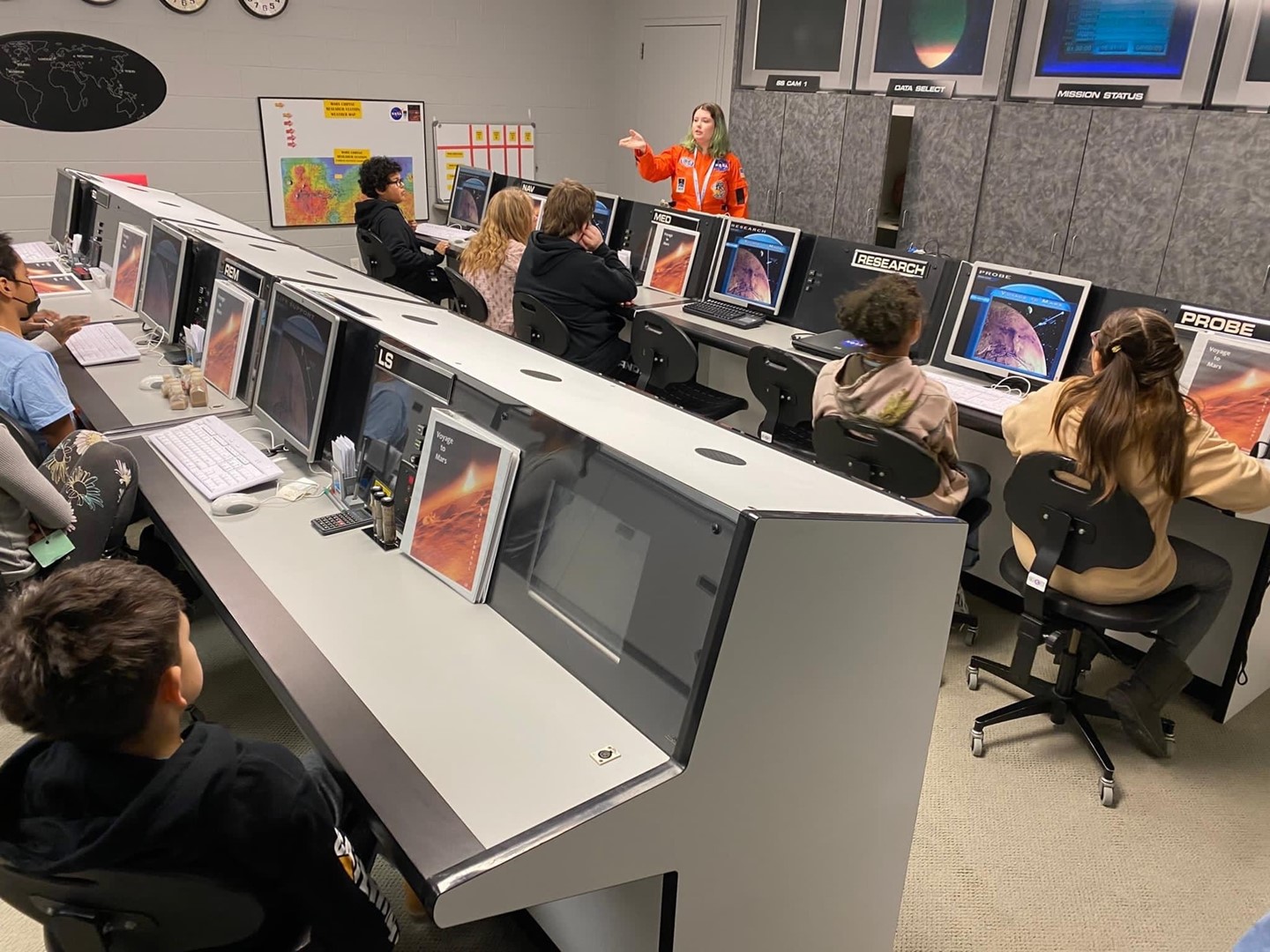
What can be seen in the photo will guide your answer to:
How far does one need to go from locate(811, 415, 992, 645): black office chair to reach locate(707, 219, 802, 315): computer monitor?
1425 millimetres

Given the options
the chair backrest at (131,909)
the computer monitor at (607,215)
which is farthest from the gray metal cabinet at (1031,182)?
the chair backrest at (131,909)

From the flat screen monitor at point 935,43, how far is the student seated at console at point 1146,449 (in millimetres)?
3175

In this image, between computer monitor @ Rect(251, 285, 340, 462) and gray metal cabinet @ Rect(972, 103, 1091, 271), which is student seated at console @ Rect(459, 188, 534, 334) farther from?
gray metal cabinet @ Rect(972, 103, 1091, 271)

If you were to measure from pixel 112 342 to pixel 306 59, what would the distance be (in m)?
3.61

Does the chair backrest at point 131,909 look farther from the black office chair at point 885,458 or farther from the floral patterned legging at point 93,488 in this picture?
the black office chair at point 885,458

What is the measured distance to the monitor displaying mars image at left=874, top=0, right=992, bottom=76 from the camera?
4.75 meters

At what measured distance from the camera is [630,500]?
4.52ft

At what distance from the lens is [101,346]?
3.09 meters

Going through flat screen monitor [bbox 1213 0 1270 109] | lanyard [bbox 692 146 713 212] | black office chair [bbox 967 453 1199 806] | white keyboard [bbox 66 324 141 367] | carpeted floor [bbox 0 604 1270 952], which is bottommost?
carpeted floor [bbox 0 604 1270 952]

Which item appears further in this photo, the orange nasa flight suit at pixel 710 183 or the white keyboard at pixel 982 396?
the orange nasa flight suit at pixel 710 183

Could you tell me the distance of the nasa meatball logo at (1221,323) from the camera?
2477 mm

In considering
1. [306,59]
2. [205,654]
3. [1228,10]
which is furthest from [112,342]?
[1228,10]

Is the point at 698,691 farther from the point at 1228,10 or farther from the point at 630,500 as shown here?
the point at 1228,10

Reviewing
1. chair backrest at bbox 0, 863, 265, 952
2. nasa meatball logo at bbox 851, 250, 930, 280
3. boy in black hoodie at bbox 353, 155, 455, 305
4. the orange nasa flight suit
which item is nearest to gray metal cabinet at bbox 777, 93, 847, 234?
the orange nasa flight suit
